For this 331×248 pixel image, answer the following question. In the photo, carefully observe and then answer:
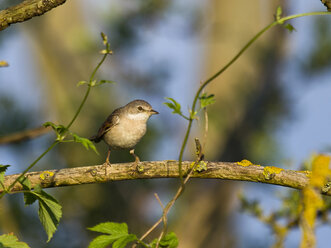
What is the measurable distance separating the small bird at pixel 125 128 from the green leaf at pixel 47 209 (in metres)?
3.84

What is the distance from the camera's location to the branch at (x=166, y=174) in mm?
4199

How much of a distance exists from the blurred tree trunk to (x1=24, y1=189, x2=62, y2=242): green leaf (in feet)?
30.7

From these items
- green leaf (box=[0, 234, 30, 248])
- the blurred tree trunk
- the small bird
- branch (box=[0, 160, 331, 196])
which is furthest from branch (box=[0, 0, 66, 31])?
the blurred tree trunk

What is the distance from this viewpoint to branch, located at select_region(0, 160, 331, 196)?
4199 millimetres

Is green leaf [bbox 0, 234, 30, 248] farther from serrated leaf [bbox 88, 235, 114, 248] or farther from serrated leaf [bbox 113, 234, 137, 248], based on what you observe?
serrated leaf [bbox 113, 234, 137, 248]

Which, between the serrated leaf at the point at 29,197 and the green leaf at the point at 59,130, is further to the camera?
the serrated leaf at the point at 29,197

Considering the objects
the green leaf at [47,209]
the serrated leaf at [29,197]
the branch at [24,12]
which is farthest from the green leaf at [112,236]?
the branch at [24,12]

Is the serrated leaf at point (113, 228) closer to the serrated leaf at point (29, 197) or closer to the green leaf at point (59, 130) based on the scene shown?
the serrated leaf at point (29, 197)

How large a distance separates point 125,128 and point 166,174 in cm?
321

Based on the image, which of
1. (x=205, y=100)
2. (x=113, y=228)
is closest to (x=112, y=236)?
(x=113, y=228)

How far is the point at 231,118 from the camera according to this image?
14.1 metres

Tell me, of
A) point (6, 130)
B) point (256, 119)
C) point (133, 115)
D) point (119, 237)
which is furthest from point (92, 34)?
point (119, 237)

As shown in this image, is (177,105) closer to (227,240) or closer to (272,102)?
(272,102)

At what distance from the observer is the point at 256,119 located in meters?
13.8
